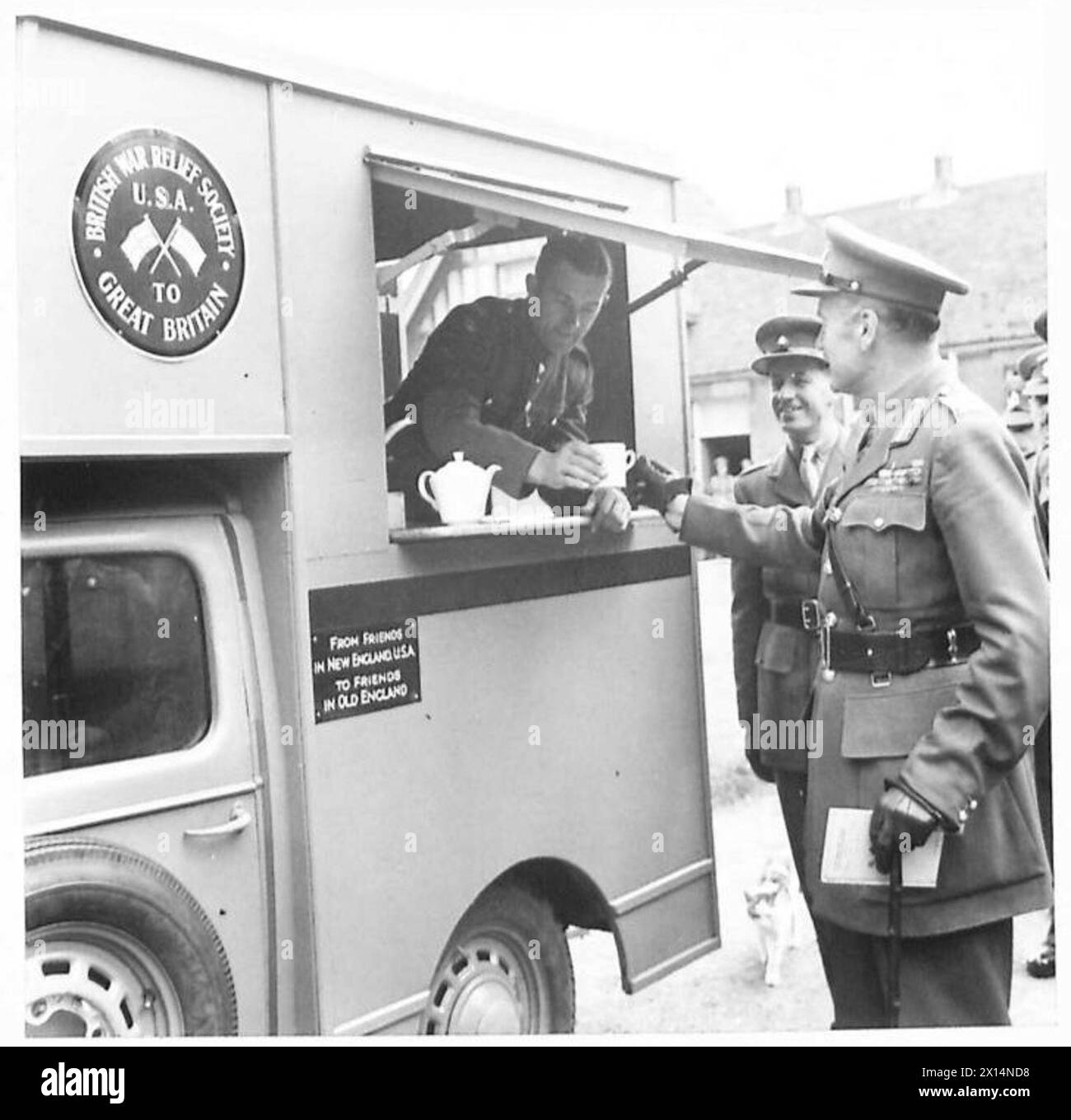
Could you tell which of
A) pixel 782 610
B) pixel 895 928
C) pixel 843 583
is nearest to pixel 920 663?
pixel 843 583

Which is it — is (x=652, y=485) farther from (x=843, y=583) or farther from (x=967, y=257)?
(x=967, y=257)

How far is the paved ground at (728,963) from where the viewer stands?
3.20 m

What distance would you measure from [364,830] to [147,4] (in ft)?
5.98

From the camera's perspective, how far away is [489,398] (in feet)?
11.3

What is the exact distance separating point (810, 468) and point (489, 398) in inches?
34.0

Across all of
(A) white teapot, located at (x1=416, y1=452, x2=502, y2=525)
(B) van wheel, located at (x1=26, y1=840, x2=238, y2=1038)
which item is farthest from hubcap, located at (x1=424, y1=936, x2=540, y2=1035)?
(A) white teapot, located at (x1=416, y1=452, x2=502, y2=525)

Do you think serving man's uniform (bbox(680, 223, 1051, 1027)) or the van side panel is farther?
serving man's uniform (bbox(680, 223, 1051, 1027))

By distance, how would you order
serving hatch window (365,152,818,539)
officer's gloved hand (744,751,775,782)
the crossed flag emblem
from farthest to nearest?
officer's gloved hand (744,751,775,782), serving hatch window (365,152,818,539), the crossed flag emblem

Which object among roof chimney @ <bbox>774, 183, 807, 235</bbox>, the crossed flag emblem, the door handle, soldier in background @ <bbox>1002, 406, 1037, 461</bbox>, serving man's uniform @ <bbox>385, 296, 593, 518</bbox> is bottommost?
the door handle

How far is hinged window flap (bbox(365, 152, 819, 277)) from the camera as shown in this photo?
2.91 metres

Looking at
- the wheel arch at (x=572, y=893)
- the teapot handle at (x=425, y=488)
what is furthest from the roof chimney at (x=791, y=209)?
the wheel arch at (x=572, y=893)

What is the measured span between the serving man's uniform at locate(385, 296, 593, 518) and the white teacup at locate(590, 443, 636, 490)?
10 centimetres

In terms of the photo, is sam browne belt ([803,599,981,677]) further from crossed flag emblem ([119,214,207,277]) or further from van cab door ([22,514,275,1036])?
crossed flag emblem ([119,214,207,277])

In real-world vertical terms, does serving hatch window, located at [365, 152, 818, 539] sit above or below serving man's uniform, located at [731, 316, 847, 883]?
above
